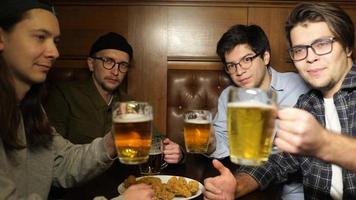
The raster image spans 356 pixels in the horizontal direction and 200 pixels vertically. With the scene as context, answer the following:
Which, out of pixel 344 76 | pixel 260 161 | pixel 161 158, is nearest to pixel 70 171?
pixel 161 158

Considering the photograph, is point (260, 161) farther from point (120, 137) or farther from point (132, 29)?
point (132, 29)

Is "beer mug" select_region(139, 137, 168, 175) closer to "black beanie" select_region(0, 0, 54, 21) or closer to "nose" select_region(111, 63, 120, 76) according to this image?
"black beanie" select_region(0, 0, 54, 21)

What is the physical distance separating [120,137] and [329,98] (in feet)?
2.99

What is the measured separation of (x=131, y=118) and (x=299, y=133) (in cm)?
44

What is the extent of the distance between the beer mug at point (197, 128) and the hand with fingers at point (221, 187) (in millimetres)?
167

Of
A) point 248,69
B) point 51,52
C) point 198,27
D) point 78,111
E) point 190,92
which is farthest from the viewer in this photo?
point 198,27

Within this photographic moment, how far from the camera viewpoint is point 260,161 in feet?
2.68

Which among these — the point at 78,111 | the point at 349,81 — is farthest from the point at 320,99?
the point at 78,111

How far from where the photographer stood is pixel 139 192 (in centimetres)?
109

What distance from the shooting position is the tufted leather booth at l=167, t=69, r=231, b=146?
2689 millimetres

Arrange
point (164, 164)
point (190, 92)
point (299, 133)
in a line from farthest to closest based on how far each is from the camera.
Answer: point (190, 92), point (164, 164), point (299, 133)

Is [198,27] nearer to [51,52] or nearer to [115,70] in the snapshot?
[115,70]

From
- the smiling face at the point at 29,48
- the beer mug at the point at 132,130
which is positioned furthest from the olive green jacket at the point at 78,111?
the beer mug at the point at 132,130

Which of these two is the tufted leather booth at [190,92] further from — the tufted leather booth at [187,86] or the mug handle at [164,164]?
the mug handle at [164,164]
